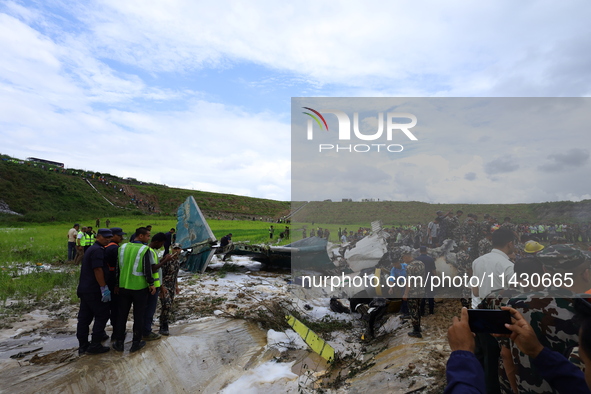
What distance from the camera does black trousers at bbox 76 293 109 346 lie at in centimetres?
439

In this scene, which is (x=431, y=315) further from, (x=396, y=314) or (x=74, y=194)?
(x=74, y=194)

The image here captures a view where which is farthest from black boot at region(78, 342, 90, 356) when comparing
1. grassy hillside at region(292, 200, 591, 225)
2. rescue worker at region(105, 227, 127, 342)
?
grassy hillside at region(292, 200, 591, 225)

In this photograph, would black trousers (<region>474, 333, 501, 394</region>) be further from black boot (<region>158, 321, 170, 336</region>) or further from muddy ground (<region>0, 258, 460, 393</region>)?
black boot (<region>158, 321, 170, 336</region>)

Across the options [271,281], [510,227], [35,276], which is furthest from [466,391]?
[35,276]

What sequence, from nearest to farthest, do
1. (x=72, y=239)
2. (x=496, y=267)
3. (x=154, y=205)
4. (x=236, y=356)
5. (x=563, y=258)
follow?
(x=563, y=258)
(x=496, y=267)
(x=236, y=356)
(x=72, y=239)
(x=154, y=205)

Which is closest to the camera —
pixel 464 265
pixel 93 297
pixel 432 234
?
pixel 93 297

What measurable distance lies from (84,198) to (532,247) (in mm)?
48206

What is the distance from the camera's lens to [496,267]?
392 cm

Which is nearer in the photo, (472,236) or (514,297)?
(514,297)

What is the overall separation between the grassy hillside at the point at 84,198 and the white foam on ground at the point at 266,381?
3347 centimetres

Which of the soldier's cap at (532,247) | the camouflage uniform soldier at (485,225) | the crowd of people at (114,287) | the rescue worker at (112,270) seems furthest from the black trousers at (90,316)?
the soldier's cap at (532,247)

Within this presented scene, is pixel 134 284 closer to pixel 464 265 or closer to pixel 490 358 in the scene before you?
pixel 490 358

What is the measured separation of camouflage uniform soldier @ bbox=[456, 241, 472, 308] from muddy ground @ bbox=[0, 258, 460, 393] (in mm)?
542

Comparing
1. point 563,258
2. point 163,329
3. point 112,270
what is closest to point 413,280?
point 563,258
